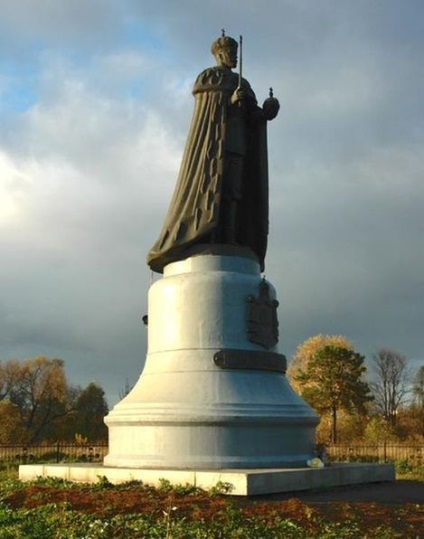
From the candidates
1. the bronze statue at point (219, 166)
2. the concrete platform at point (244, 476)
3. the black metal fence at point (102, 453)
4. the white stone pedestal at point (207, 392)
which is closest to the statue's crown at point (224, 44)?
the bronze statue at point (219, 166)

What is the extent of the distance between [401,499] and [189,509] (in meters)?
3.56

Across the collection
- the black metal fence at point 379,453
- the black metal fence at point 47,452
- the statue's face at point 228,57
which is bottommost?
the black metal fence at point 379,453

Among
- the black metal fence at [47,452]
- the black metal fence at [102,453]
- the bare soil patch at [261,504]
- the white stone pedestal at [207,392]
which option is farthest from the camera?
the black metal fence at [102,453]

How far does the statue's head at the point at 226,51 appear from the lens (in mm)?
14867

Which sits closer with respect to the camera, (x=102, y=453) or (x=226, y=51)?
(x=226, y=51)

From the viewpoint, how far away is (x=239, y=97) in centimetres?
1399

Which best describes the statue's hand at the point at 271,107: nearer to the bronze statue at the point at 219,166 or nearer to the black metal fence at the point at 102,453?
the bronze statue at the point at 219,166

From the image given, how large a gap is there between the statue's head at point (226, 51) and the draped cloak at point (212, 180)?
269mm

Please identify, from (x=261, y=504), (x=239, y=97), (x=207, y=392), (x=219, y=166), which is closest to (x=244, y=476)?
(x=261, y=504)

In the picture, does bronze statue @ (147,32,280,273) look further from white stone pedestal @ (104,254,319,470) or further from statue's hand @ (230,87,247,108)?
white stone pedestal @ (104,254,319,470)

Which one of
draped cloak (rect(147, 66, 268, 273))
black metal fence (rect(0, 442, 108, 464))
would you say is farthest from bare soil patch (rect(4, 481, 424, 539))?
black metal fence (rect(0, 442, 108, 464))

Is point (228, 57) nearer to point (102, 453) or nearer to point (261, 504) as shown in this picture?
point (261, 504)

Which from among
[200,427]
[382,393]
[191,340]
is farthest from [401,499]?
[382,393]

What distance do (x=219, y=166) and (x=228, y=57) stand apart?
96.2 inches
